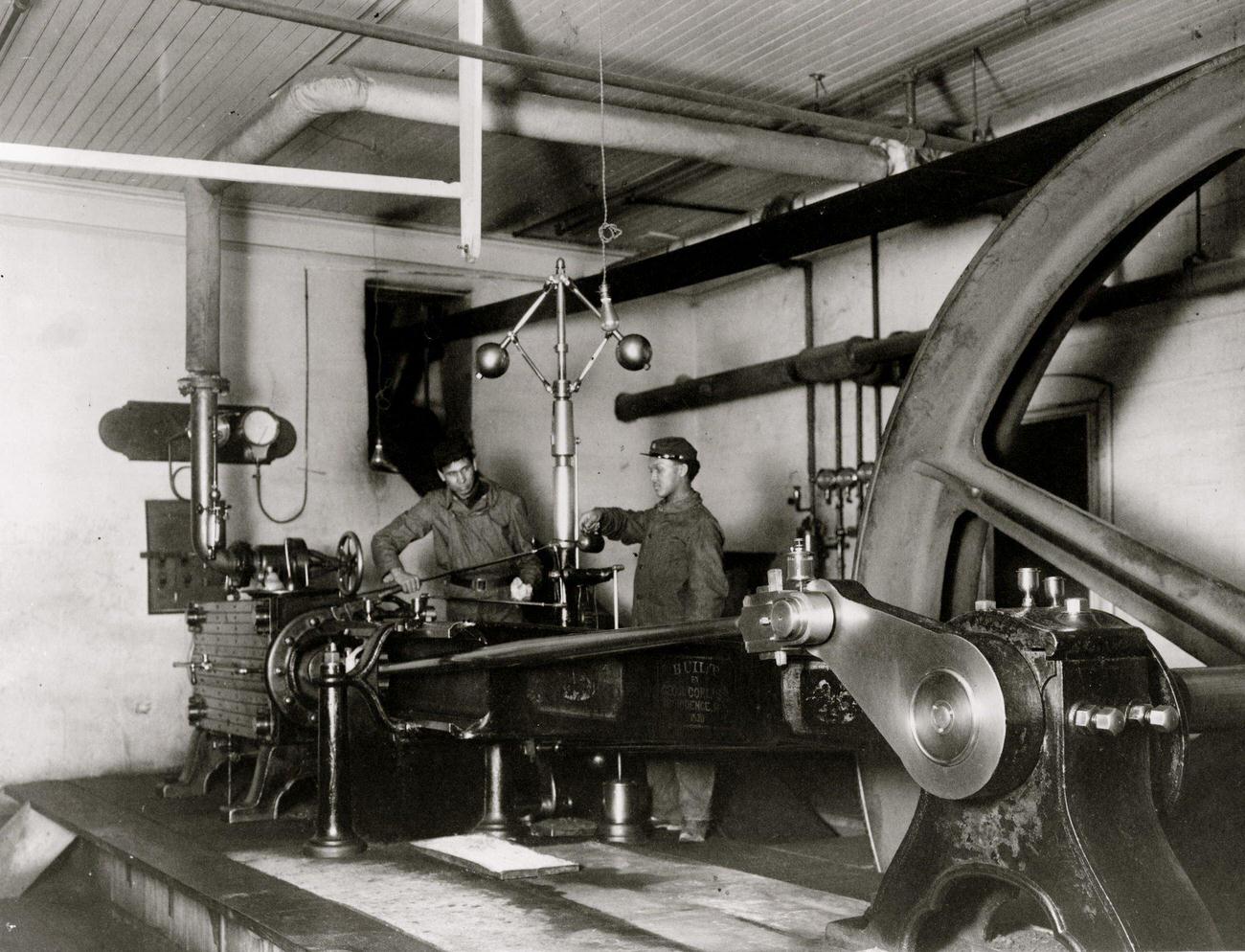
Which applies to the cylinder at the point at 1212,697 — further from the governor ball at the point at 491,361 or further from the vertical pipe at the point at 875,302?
the vertical pipe at the point at 875,302

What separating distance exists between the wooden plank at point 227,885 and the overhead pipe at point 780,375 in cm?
319

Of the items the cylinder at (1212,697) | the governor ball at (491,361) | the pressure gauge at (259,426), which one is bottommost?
the cylinder at (1212,697)

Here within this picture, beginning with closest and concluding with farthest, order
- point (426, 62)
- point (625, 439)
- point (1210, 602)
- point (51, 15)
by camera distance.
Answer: point (1210, 602) → point (51, 15) → point (426, 62) → point (625, 439)

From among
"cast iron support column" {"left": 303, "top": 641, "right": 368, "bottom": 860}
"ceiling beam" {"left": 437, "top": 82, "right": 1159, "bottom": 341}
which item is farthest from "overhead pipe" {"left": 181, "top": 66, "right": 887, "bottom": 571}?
"cast iron support column" {"left": 303, "top": 641, "right": 368, "bottom": 860}

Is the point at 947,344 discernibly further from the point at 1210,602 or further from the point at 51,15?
the point at 51,15

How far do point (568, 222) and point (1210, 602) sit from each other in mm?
5420

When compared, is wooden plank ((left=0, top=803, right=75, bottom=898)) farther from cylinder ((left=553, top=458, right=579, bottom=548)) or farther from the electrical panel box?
cylinder ((left=553, top=458, right=579, bottom=548))

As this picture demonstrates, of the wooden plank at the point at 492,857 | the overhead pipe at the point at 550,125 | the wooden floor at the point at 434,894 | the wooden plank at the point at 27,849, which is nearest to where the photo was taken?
the wooden floor at the point at 434,894

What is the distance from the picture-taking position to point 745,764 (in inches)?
182

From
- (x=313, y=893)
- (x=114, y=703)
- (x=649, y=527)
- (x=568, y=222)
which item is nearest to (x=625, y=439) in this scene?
(x=568, y=222)

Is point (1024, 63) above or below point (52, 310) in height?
above

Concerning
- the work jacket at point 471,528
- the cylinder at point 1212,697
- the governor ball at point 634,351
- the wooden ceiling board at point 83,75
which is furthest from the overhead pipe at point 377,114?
the cylinder at point 1212,697

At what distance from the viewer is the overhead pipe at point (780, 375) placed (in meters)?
5.72

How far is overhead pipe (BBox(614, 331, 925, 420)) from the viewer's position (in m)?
5.72
